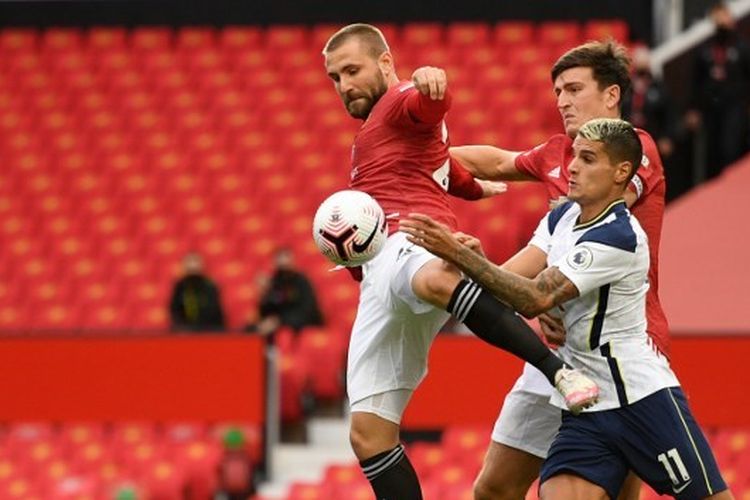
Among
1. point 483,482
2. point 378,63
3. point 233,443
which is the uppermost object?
point 378,63

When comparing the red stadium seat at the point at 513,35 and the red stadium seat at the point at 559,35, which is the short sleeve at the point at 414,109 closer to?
the red stadium seat at the point at 559,35

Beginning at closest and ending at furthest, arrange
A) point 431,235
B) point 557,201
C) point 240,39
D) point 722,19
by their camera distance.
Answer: point 431,235, point 557,201, point 722,19, point 240,39

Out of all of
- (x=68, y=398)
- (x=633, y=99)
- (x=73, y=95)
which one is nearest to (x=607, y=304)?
(x=68, y=398)

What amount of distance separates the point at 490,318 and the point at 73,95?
37.1ft

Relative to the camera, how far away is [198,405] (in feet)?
36.6

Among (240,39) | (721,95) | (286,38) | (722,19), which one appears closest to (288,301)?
(721,95)

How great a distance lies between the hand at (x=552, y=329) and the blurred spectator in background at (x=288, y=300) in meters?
6.08

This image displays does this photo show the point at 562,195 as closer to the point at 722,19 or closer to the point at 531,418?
the point at 531,418

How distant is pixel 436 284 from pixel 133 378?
5676 mm

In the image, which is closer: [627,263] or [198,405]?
[627,263]

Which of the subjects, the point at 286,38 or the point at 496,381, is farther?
the point at 286,38

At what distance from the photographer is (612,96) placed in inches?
249

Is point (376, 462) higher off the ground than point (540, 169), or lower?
lower

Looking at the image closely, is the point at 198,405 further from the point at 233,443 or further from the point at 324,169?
the point at 324,169
